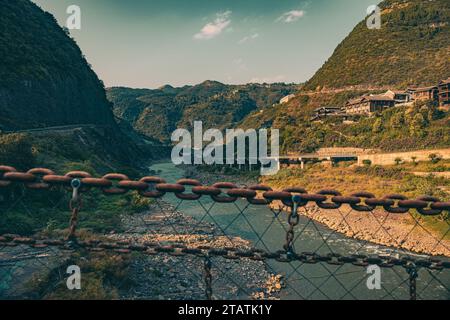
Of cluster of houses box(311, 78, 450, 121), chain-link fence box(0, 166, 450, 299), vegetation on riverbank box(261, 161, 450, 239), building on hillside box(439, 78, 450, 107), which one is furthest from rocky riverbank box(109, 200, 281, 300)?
cluster of houses box(311, 78, 450, 121)

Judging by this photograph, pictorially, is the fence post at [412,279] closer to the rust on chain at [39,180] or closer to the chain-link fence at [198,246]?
the chain-link fence at [198,246]

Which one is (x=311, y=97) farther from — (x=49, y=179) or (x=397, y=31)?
(x=49, y=179)

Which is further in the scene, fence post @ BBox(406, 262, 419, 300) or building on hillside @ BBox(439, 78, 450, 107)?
building on hillside @ BBox(439, 78, 450, 107)

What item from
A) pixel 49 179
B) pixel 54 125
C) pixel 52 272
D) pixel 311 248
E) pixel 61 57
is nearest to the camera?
pixel 49 179

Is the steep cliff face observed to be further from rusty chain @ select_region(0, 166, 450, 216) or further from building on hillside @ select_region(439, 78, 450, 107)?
building on hillside @ select_region(439, 78, 450, 107)

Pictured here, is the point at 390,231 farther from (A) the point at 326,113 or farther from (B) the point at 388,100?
(A) the point at 326,113

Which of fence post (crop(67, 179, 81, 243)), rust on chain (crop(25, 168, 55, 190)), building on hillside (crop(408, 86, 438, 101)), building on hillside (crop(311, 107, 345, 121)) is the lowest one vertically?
fence post (crop(67, 179, 81, 243))

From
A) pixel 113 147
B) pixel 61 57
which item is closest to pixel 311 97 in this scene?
pixel 113 147
